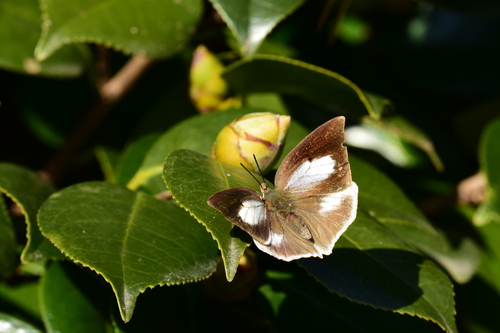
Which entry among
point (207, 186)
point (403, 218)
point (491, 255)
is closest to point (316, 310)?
point (403, 218)

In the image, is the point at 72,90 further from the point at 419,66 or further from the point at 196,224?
the point at 419,66

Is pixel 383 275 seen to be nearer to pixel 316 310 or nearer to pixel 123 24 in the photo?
pixel 316 310

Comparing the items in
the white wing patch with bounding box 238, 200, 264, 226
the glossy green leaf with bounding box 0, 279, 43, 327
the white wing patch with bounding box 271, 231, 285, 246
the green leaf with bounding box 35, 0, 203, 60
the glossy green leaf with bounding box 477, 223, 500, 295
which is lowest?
the glossy green leaf with bounding box 477, 223, 500, 295

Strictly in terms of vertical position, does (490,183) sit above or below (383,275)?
below

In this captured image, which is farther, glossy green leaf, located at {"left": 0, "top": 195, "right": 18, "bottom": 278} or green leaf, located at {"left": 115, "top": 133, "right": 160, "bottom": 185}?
green leaf, located at {"left": 115, "top": 133, "right": 160, "bottom": 185}

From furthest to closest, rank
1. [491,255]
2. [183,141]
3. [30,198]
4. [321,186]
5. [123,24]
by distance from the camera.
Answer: [491,255], [123,24], [183,141], [30,198], [321,186]

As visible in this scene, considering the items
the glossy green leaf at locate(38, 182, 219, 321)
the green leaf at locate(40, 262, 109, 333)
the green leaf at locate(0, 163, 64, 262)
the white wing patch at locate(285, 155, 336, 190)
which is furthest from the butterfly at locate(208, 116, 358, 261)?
the green leaf at locate(40, 262, 109, 333)

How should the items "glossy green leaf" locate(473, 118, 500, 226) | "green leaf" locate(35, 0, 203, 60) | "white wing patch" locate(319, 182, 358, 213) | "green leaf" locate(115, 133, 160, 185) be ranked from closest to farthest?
"white wing patch" locate(319, 182, 358, 213) → "green leaf" locate(35, 0, 203, 60) → "green leaf" locate(115, 133, 160, 185) → "glossy green leaf" locate(473, 118, 500, 226)

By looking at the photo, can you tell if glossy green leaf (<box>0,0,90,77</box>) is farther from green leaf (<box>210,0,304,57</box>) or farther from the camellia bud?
the camellia bud
